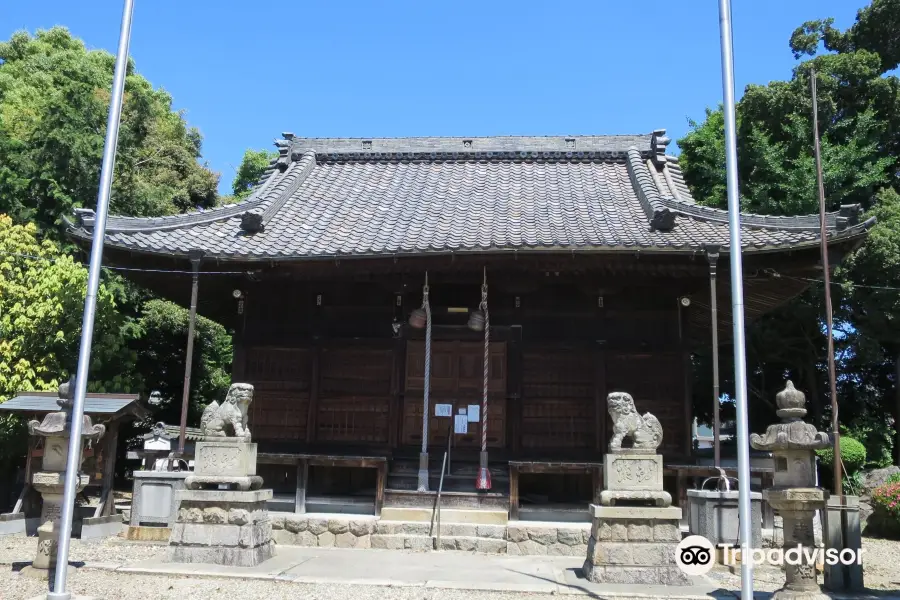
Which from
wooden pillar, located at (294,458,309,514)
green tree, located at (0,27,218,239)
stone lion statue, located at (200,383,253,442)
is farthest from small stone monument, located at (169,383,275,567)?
green tree, located at (0,27,218,239)

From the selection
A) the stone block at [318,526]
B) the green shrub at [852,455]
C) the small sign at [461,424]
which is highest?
the small sign at [461,424]

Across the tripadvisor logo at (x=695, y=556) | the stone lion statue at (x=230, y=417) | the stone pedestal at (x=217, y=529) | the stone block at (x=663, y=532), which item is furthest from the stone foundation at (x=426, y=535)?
the stone lion statue at (x=230, y=417)

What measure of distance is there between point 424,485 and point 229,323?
746 centimetres

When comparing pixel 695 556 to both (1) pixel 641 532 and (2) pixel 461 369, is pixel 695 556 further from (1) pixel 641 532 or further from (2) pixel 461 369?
(2) pixel 461 369

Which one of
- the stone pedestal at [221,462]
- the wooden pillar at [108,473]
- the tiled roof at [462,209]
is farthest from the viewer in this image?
the wooden pillar at [108,473]

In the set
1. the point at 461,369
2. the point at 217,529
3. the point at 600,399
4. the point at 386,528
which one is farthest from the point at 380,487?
the point at 600,399

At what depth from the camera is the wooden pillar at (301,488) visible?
11672 mm

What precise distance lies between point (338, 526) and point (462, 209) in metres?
6.74

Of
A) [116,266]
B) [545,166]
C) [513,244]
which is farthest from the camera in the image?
[545,166]

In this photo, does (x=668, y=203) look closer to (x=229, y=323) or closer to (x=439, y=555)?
(x=439, y=555)

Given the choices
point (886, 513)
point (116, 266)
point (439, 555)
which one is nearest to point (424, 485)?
point (439, 555)

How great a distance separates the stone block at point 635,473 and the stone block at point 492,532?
2.72 m

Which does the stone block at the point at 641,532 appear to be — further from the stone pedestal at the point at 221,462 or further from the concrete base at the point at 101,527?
the concrete base at the point at 101,527

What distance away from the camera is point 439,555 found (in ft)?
34.0
